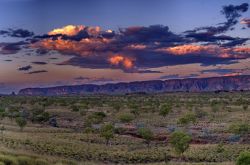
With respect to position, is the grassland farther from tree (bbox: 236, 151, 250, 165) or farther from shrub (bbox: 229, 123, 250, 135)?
tree (bbox: 236, 151, 250, 165)

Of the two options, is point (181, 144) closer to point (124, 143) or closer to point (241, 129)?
point (124, 143)

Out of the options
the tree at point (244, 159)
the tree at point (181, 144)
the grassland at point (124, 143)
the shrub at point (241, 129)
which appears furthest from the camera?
the shrub at point (241, 129)

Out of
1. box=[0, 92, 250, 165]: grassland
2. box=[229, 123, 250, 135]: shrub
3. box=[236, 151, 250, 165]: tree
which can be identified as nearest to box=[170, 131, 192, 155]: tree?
box=[0, 92, 250, 165]: grassland

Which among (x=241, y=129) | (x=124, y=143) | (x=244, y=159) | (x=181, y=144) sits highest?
(x=244, y=159)

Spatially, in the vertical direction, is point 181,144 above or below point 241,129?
above

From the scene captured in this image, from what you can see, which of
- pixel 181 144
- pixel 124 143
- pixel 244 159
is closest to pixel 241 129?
pixel 124 143

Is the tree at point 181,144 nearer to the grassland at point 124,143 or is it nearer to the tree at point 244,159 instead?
the grassland at point 124,143

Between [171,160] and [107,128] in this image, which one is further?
[107,128]

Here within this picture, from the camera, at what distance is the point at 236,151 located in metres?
49.1

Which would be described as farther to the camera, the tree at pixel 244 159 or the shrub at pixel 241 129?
the shrub at pixel 241 129

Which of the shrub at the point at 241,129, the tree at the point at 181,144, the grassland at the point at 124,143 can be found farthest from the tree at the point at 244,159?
the shrub at the point at 241,129

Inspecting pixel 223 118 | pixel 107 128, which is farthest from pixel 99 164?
pixel 223 118

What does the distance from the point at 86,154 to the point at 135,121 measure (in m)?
44.0

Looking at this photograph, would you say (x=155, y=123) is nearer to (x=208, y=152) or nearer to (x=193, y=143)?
(x=193, y=143)
